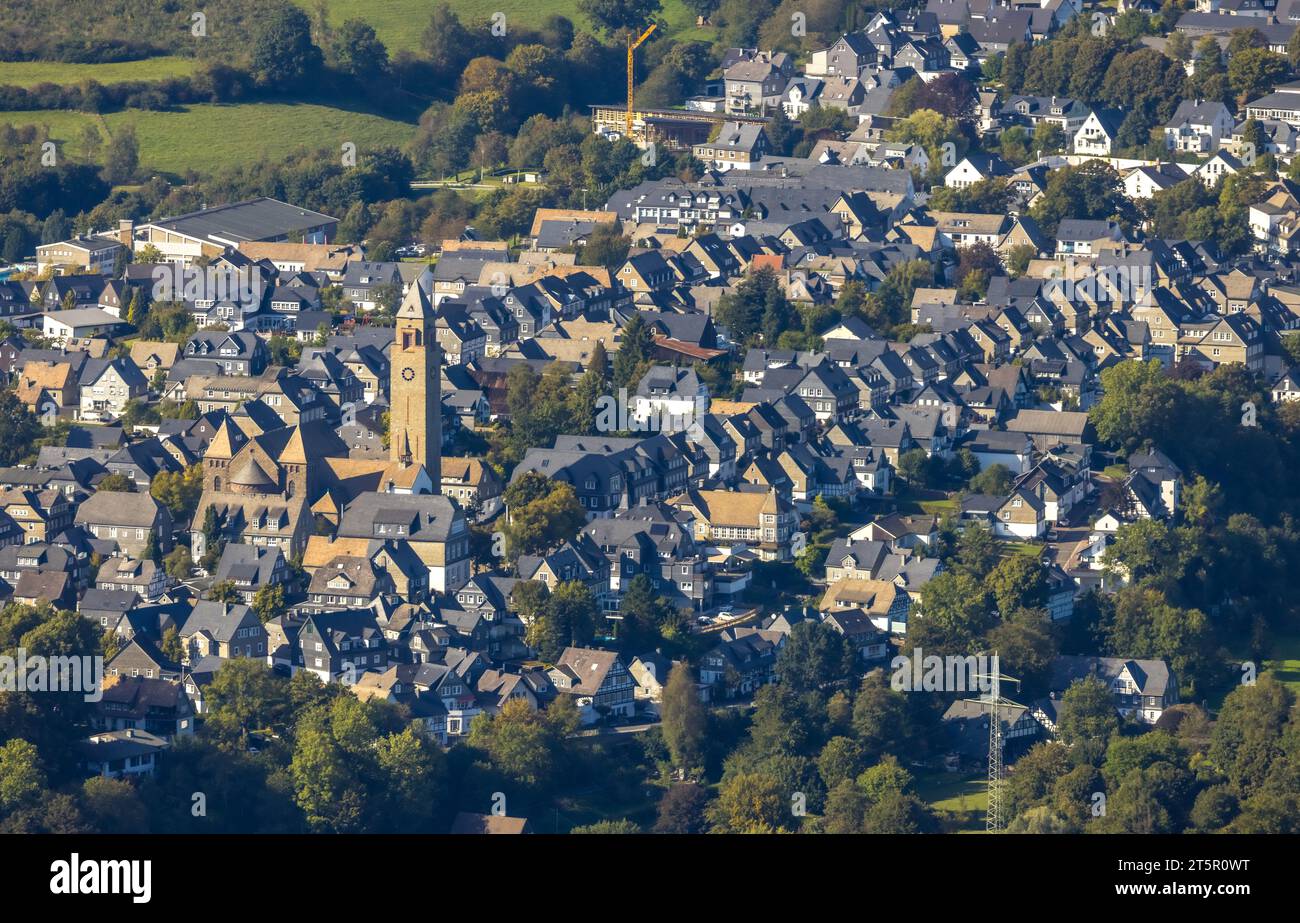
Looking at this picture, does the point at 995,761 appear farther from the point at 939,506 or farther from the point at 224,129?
the point at 224,129

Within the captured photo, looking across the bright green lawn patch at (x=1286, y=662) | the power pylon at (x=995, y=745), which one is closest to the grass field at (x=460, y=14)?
the bright green lawn patch at (x=1286, y=662)

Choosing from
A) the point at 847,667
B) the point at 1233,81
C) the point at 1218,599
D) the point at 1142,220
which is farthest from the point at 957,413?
the point at 1233,81

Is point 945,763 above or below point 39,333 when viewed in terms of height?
below

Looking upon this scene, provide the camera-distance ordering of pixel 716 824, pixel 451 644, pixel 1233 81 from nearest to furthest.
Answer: pixel 716 824
pixel 451 644
pixel 1233 81

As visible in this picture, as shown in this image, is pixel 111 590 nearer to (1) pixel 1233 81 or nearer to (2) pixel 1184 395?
(2) pixel 1184 395

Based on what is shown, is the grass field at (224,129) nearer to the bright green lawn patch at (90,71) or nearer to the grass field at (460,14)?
the bright green lawn patch at (90,71)

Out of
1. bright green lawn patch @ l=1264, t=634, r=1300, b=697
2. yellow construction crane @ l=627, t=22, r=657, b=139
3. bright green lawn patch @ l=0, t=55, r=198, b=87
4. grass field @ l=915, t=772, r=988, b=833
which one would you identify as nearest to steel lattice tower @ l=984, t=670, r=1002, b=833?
grass field @ l=915, t=772, r=988, b=833

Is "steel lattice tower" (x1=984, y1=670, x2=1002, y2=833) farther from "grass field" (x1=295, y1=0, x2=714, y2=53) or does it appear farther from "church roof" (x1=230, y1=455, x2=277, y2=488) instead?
"grass field" (x1=295, y1=0, x2=714, y2=53)

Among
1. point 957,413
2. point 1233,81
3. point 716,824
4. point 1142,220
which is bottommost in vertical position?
point 716,824
